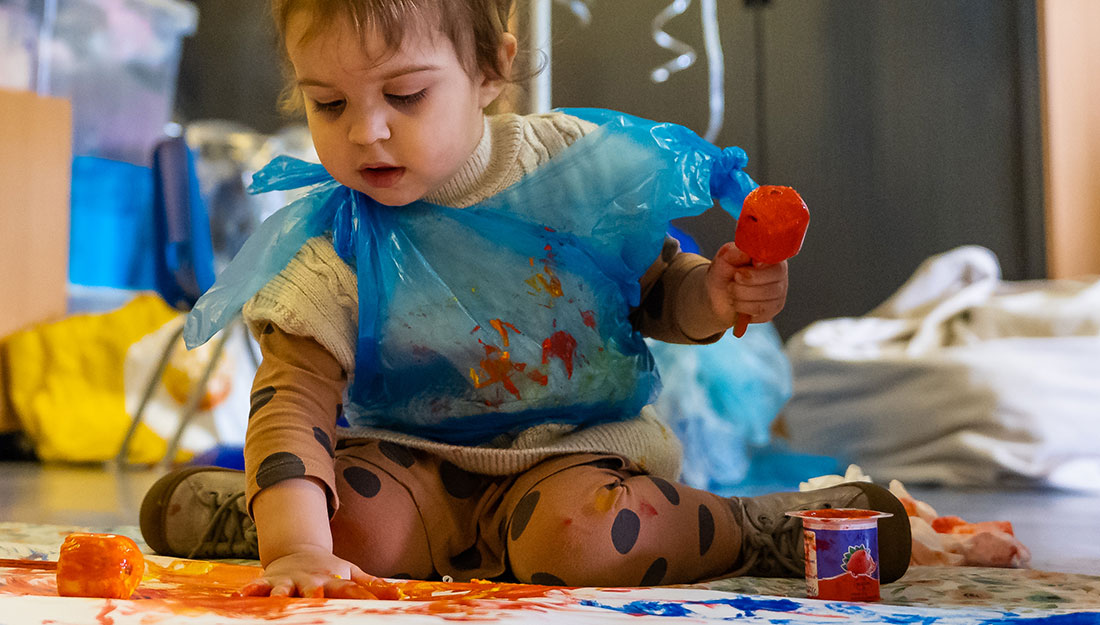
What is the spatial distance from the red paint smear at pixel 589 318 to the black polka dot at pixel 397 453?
18 centimetres

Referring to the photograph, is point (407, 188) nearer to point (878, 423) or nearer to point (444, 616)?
point (444, 616)

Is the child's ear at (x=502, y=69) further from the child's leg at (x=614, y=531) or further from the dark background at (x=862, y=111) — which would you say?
the dark background at (x=862, y=111)

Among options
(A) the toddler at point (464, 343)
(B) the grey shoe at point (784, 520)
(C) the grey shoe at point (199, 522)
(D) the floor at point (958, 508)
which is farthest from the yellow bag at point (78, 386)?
(B) the grey shoe at point (784, 520)

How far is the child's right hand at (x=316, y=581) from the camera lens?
2.06 ft

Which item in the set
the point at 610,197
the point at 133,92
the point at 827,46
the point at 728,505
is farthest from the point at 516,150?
the point at 133,92

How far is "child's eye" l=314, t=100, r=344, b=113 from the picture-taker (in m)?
0.80

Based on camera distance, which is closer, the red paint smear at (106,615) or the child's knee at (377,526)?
the red paint smear at (106,615)

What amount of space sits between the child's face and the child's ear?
0.15ft

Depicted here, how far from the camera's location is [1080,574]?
845 mm

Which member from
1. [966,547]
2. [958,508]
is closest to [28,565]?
[966,547]

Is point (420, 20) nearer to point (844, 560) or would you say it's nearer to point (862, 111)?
point (844, 560)

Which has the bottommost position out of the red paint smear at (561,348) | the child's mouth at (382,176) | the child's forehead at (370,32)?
the red paint smear at (561,348)

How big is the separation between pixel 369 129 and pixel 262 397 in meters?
0.21

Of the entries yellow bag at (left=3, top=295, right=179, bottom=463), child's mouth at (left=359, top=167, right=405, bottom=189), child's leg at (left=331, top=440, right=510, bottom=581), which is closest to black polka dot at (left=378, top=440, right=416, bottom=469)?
child's leg at (left=331, top=440, right=510, bottom=581)
